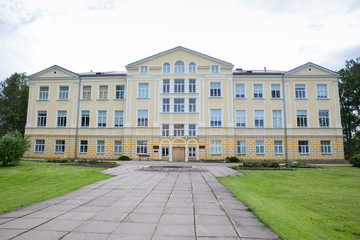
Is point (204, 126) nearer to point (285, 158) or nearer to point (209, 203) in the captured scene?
point (285, 158)

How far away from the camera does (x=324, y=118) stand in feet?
106

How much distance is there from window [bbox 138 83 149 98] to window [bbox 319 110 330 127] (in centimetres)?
2494

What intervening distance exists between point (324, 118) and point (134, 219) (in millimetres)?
34602

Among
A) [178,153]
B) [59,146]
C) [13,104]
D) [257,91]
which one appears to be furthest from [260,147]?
[13,104]

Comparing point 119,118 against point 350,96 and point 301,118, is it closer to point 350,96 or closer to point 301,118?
point 301,118

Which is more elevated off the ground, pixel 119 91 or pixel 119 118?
pixel 119 91

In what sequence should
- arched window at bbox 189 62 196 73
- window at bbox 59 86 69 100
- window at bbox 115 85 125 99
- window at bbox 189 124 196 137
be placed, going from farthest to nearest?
window at bbox 59 86 69 100 → window at bbox 115 85 125 99 → arched window at bbox 189 62 196 73 → window at bbox 189 124 196 137

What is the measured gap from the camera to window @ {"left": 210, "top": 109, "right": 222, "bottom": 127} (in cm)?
3181

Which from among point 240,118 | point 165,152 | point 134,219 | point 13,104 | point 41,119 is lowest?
point 134,219

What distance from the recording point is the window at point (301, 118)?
3225cm

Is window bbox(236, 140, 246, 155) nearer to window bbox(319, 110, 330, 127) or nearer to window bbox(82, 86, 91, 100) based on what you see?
window bbox(319, 110, 330, 127)

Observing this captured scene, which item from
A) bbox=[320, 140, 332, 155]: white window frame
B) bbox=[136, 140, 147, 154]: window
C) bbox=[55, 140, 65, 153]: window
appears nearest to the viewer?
bbox=[320, 140, 332, 155]: white window frame

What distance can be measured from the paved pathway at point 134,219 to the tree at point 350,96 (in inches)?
1705

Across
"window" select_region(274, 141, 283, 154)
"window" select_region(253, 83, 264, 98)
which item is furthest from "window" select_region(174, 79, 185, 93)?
"window" select_region(274, 141, 283, 154)
